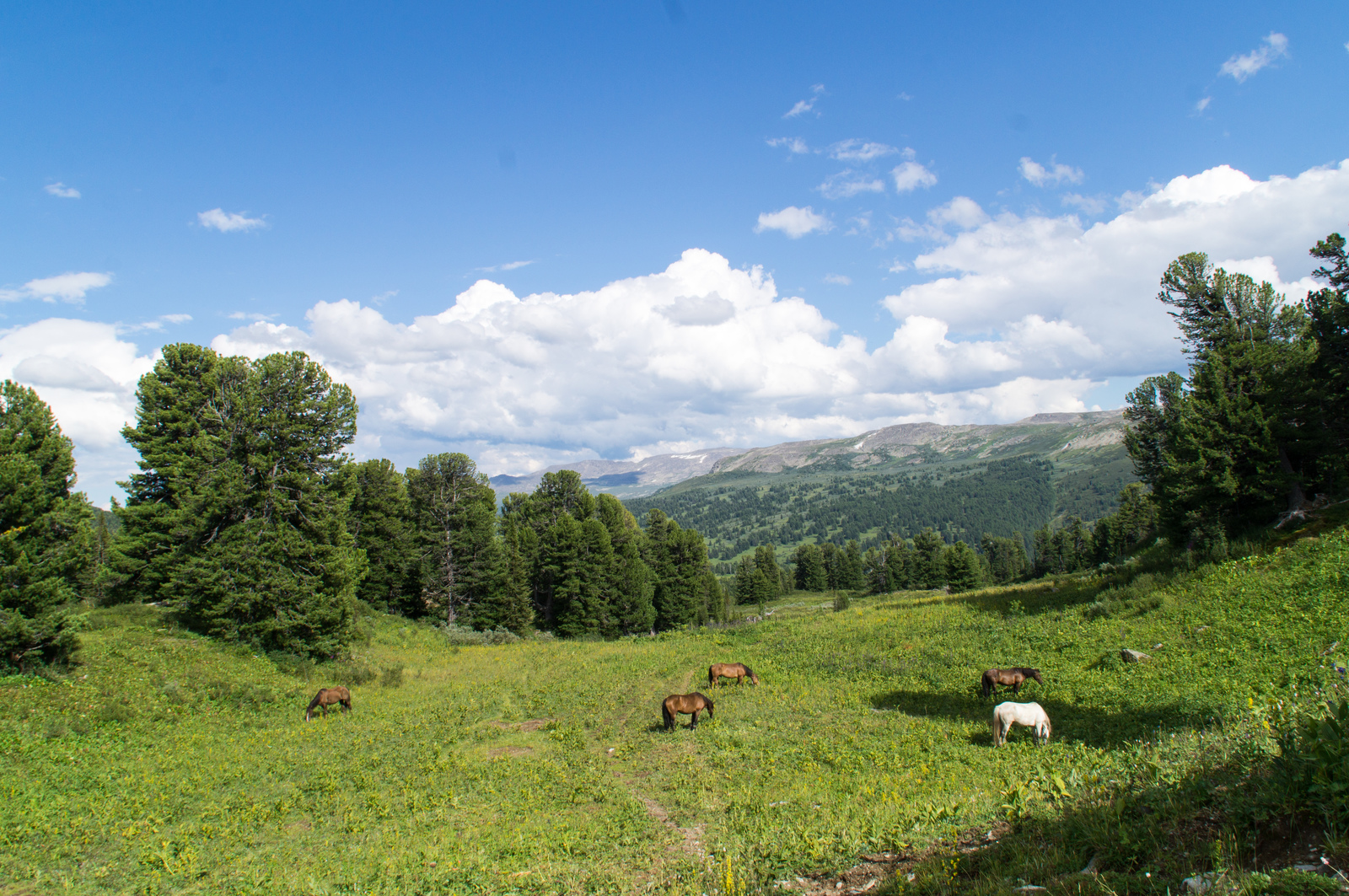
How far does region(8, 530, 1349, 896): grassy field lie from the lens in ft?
28.8

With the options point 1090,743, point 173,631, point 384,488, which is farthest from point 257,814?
point 384,488

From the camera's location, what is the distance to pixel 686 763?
621 inches

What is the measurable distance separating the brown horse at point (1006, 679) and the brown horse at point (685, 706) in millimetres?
9004

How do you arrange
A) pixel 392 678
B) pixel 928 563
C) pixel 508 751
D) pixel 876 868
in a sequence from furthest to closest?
pixel 928 563, pixel 392 678, pixel 508 751, pixel 876 868

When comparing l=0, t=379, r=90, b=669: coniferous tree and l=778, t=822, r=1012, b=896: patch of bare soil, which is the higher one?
l=0, t=379, r=90, b=669: coniferous tree

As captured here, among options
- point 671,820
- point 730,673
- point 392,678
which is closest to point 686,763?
point 671,820

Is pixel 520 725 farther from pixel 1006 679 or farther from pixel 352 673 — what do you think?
pixel 1006 679

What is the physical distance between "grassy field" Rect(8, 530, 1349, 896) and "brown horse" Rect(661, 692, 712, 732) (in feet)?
1.71

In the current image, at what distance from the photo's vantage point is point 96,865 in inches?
417

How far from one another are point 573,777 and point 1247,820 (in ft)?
43.1

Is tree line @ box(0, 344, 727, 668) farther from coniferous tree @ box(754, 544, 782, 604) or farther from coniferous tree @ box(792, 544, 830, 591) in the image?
coniferous tree @ box(792, 544, 830, 591)

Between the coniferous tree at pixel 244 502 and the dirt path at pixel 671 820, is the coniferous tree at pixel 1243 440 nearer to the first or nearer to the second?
the dirt path at pixel 671 820

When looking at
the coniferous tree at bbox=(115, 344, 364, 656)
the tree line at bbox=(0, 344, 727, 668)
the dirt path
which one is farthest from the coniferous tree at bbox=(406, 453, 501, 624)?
the dirt path

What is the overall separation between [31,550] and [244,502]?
12.0 m
